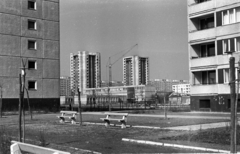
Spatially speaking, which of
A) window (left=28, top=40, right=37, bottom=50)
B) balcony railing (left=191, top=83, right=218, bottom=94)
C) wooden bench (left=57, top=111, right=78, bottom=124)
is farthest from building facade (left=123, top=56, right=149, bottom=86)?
wooden bench (left=57, top=111, right=78, bottom=124)

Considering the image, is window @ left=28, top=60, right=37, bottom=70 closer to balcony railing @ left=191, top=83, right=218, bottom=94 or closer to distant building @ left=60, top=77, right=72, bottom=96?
balcony railing @ left=191, top=83, right=218, bottom=94

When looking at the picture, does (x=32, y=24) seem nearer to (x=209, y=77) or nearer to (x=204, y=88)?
Result: (x=204, y=88)

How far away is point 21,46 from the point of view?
41.5m

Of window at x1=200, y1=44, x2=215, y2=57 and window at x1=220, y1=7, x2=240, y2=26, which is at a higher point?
window at x1=220, y1=7, x2=240, y2=26

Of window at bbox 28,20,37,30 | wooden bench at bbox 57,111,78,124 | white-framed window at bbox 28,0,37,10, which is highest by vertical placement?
white-framed window at bbox 28,0,37,10

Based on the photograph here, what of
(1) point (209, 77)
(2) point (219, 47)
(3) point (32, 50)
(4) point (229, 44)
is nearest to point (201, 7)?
(2) point (219, 47)

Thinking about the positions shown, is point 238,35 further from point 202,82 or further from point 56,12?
point 56,12

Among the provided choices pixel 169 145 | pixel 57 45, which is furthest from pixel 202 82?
pixel 169 145

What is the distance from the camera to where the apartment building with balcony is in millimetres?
34156

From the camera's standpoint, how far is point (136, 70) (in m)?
139

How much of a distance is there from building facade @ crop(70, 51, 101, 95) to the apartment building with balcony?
6065 cm

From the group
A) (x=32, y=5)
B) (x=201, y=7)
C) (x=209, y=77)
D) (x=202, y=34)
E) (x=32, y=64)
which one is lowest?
(x=209, y=77)

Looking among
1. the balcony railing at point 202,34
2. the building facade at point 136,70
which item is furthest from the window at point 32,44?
the building facade at point 136,70

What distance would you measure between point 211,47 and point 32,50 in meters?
21.5
